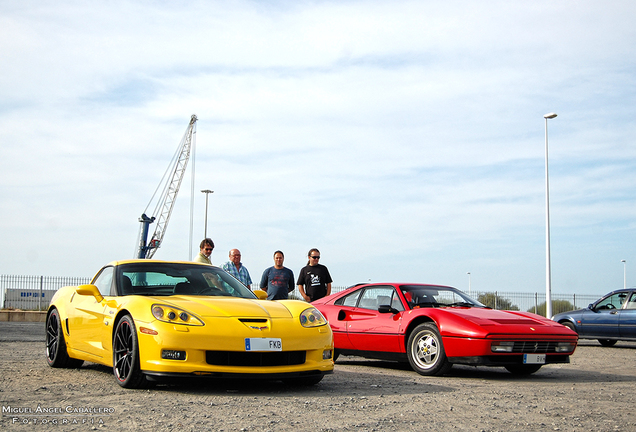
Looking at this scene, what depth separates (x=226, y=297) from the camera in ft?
22.8

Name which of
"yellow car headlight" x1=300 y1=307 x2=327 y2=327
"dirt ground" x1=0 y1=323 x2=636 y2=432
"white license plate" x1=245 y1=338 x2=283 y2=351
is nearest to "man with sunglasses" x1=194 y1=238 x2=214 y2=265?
"dirt ground" x1=0 y1=323 x2=636 y2=432

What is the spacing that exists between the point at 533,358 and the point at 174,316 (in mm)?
4280

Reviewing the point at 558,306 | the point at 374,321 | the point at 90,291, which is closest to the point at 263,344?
the point at 90,291

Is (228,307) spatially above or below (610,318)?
above

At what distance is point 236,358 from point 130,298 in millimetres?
1270

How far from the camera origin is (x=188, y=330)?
5.84 metres

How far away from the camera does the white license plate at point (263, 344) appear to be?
589 cm

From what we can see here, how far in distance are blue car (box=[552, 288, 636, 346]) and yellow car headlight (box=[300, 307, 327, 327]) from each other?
10694mm

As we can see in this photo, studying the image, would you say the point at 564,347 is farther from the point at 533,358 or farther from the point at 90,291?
the point at 90,291

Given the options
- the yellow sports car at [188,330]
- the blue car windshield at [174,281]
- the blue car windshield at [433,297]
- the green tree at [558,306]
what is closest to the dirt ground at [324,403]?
the yellow sports car at [188,330]

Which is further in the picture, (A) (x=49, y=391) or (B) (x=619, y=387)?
(B) (x=619, y=387)

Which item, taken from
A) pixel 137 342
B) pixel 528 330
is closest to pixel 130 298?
pixel 137 342

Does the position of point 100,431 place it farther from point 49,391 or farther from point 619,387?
point 619,387

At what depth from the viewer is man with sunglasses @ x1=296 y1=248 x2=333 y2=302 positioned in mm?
11852
